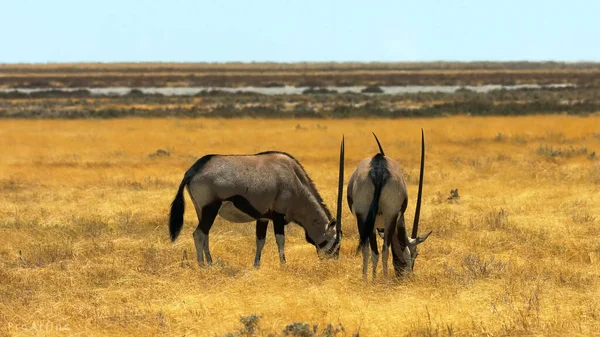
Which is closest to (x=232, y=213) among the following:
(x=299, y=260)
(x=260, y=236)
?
(x=260, y=236)

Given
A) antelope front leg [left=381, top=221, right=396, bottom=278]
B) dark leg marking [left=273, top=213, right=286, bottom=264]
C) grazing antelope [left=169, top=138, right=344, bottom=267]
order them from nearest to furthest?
1. antelope front leg [left=381, top=221, right=396, bottom=278]
2. grazing antelope [left=169, top=138, right=344, bottom=267]
3. dark leg marking [left=273, top=213, right=286, bottom=264]

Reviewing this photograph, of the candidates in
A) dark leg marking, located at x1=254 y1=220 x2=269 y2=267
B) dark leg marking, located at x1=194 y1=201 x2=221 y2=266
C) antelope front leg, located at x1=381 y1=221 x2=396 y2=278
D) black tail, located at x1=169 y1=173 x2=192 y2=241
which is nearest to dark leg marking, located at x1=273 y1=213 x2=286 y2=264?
dark leg marking, located at x1=254 y1=220 x2=269 y2=267

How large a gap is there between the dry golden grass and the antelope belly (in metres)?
0.77

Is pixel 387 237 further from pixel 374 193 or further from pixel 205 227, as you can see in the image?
pixel 205 227

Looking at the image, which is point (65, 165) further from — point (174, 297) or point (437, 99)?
point (437, 99)

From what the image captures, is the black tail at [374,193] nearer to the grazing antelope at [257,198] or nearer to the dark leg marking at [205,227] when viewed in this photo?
the grazing antelope at [257,198]

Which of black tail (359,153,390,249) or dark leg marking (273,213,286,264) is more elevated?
black tail (359,153,390,249)

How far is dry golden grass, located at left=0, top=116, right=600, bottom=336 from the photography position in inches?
334

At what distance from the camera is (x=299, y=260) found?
12.2m

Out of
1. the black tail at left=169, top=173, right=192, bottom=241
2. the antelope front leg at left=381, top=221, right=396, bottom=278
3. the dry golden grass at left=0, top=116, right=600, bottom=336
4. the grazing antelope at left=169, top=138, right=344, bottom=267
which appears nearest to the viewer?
the dry golden grass at left=0, top=116, right=600, bottom=336

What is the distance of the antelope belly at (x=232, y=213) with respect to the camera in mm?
11477

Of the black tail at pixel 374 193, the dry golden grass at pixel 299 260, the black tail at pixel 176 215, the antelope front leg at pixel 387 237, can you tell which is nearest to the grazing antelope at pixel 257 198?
the black tail at pixel 176 215

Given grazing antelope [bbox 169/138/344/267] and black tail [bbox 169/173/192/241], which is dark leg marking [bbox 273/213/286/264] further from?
black tail [bbox 169/173/192/241]

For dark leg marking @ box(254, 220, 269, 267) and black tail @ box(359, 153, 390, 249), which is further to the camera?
dark leg marking @ box(254, 220, 269, 267)
